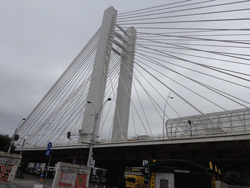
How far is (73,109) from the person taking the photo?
34594mm

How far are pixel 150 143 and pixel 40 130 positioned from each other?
90.6 feet

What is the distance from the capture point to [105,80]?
3222 cm

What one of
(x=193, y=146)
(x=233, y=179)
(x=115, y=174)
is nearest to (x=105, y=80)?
(x=193, y=146)

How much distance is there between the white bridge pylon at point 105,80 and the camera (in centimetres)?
3050

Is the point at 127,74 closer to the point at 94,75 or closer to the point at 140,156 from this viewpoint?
the point at 94,75

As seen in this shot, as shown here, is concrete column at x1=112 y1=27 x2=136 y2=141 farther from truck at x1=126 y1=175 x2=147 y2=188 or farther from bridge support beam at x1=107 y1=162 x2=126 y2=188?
bridge support beam at x1=107 y1=162 x2=126 y2=188

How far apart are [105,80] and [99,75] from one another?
1367 millimetres

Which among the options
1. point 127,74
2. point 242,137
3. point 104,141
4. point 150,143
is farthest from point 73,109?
point 242,137

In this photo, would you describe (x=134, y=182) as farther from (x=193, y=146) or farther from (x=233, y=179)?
(x=233, y=179)

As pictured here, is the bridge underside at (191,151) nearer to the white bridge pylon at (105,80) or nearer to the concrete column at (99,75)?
the white bridge pylon at (105,80)

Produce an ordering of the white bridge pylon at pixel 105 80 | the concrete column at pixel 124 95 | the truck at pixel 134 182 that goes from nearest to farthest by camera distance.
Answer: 1. the white bridge pylon at pixel 105 80
2. the truck at pixel 134 182
3. the concrete column at pixel 124 95

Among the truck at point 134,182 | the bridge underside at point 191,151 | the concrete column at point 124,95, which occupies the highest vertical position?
the concrete column at point 124,95

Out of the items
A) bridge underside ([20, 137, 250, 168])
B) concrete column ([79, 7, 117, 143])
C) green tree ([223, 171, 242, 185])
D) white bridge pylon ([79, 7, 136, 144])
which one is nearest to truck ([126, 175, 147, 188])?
bridge underside ([20, 137, 250, 168])

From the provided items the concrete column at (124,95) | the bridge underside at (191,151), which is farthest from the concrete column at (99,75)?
the bridge underside at (191,151)
